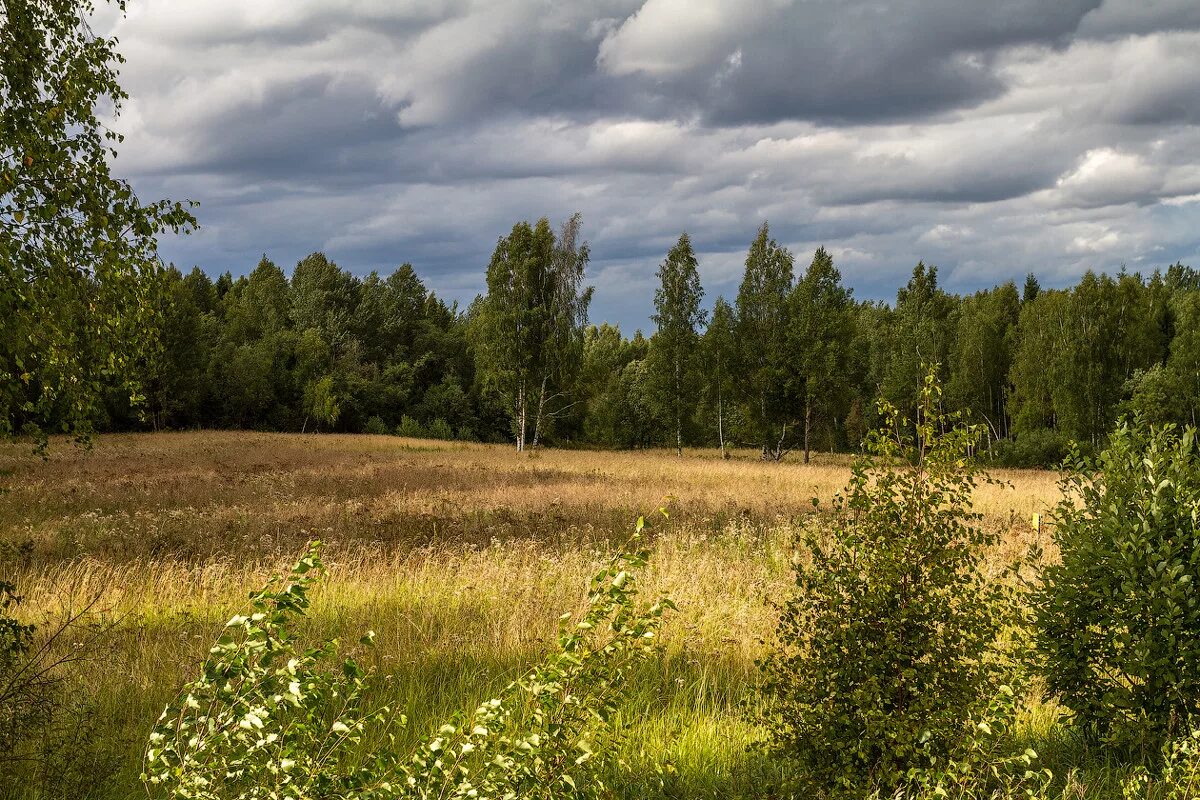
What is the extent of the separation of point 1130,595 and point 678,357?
1578 inches

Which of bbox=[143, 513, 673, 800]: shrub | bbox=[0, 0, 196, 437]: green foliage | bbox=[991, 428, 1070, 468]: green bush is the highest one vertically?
bbox=[0, 0, 196, 437]: green foliage

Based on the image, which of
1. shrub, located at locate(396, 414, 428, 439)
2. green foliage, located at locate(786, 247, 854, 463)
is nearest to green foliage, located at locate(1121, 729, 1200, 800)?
green foliage, located at locate(786, 247, 854, 463)

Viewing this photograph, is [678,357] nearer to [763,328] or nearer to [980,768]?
[763,328]

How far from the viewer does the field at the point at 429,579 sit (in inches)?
209

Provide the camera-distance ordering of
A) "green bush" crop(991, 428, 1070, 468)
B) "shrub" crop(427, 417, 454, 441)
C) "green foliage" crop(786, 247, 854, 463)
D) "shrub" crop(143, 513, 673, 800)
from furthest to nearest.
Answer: "shrub" crop(427, 417, 454, 441), "green bush" crop(991, 428, 1070, 468), "green foliage" crop(786, 247, 854, 463), "shrub" crop(143, 513, 673, 800)

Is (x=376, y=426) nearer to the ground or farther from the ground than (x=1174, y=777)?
farther from the ground

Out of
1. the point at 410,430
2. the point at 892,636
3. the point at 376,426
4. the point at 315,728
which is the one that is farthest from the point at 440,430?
the point at 315,728

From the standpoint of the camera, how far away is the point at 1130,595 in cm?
491

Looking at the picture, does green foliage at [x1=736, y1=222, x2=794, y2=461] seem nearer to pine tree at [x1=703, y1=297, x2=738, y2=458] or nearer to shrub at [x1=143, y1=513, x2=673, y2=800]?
pine tree at [x1=703, y1=297, x2=738, y2=458]

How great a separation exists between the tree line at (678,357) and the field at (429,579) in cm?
1637

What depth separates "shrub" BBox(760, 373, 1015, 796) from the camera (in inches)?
151

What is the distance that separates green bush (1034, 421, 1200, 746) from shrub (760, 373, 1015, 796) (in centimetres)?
156

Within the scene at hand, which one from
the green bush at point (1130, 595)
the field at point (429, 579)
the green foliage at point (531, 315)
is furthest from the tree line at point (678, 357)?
the green bush at point (1130, 595)

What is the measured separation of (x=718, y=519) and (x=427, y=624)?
8.70 m
